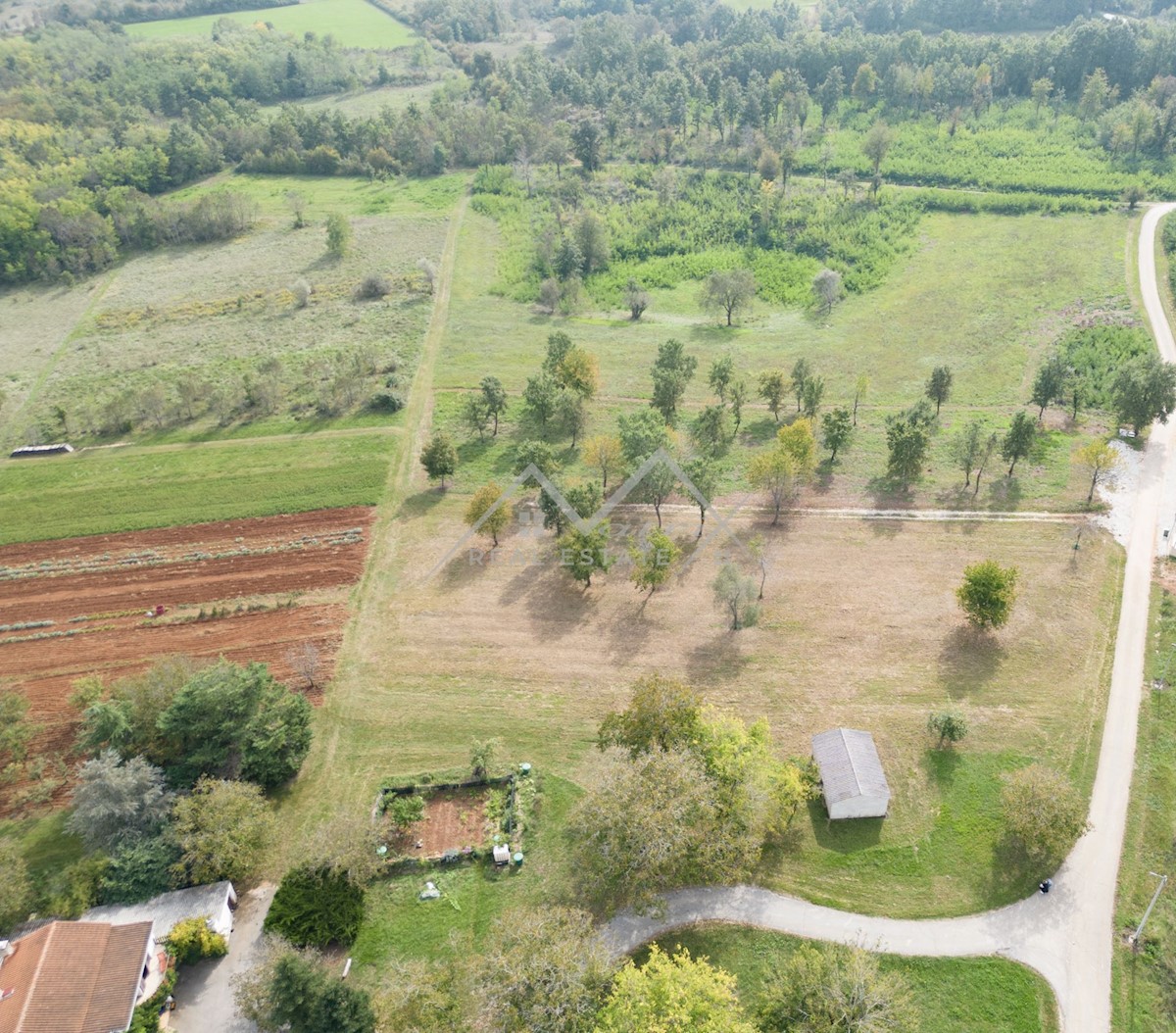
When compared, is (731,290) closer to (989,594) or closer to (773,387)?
(773,387)

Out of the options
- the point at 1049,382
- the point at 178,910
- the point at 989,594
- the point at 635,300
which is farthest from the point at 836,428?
the point at 178,910

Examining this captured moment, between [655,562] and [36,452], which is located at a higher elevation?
[655,562]

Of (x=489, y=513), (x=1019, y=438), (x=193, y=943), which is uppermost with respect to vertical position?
(x=1019, y=438)

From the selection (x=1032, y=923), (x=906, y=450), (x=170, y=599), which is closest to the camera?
(x=1032, y=923)

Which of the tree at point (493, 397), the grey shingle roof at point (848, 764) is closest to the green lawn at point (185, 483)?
the tree at point (493, 397)

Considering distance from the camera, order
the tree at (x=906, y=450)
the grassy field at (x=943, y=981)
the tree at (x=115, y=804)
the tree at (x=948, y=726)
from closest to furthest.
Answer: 1. the grassy field at (x=943, y=981)
2. the tree at (x=115, y=804)
3. the tree at (x=948, y=726)
4. the tree at (x=906, y=450)

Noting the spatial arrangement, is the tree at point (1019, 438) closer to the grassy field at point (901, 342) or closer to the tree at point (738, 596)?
the grassy field at point (901, 342)
